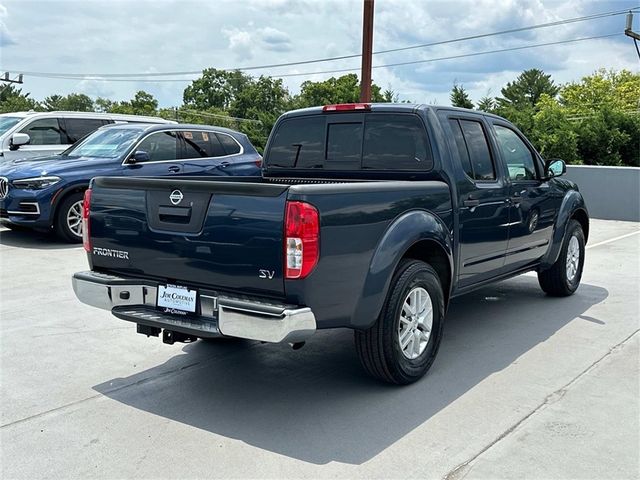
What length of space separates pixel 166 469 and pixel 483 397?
207 cm

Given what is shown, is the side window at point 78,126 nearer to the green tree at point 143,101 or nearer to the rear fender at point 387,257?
the rear fender at point 387,257

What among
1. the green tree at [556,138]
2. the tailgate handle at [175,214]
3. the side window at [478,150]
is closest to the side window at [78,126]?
the side window at [478,150]

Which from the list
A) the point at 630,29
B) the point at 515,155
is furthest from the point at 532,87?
the point at 515,155

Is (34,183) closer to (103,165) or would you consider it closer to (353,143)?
(103,165)

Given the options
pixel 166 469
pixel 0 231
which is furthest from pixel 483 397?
pixel 0 231

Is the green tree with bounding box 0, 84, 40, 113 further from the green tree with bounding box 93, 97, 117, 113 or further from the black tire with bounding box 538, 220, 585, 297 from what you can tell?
the black tire with bounding box 538, 220, 585, 297

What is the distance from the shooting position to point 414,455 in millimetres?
3424

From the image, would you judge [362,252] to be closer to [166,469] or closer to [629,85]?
[166,469]

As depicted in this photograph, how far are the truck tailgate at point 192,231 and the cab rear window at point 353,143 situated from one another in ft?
5.42

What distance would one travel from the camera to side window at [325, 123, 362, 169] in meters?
5.30

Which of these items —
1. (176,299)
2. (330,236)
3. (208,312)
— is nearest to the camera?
(330,236)

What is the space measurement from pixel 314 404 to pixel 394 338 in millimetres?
658

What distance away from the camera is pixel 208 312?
3.79 meters

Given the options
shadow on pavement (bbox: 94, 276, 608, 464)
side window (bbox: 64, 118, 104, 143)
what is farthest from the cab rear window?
side window (bbox: 64, 118, 104, 143)
